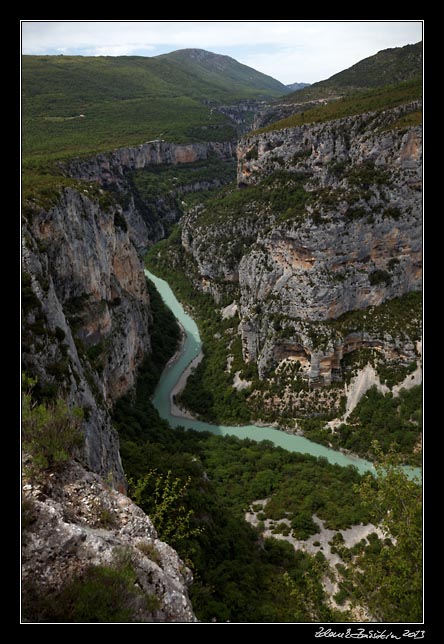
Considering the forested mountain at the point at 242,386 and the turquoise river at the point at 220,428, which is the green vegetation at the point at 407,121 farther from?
the turquoise river at the point at 220,428

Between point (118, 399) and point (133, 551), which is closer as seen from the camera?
point (133, 551)

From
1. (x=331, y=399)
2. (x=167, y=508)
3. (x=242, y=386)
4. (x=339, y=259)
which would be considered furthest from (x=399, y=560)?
(x=242, y=386)

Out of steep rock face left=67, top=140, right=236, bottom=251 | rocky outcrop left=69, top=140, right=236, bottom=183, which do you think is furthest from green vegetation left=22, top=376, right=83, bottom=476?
rocky outcrop left=69, top=140, right=236, bottom=183

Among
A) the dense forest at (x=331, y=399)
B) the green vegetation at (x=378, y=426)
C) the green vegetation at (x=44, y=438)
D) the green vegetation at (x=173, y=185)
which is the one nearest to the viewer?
the green vegetation at (x=44, y=438)

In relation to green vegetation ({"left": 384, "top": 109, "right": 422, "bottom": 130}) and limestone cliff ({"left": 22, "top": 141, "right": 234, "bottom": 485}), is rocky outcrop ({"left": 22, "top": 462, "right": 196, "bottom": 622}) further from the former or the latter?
green vegetation ({"left": 384, "top": 109, "right": 422, "bottom": 130})

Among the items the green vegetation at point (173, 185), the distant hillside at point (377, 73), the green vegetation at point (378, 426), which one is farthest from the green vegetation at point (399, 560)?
the distant hillside at point (377, 73)
